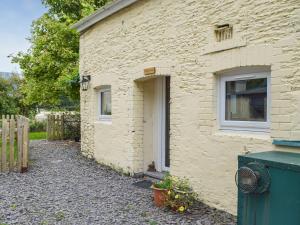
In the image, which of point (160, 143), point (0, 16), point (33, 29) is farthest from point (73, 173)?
point (0, 16)

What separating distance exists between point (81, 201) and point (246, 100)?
3.23m

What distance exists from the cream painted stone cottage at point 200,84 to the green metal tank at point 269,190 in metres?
1.09

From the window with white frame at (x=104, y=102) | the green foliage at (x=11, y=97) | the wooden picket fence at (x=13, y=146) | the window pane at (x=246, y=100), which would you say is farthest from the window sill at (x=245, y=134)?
the green foliage at (x=11, y=97)

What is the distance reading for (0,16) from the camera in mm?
15953

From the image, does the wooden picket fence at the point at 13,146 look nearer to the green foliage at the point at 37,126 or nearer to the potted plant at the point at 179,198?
the potted plant at the point at 179,198

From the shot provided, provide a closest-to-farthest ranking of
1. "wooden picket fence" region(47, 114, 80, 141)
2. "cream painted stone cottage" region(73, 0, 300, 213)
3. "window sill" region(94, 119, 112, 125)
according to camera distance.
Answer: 1. "cream painted stone cottage" region(73, 0, 300, 213)
2. "window sill" region(94, 119, 112, 125)
3. "wooden picket fence" region(47, 114, 80, 141)

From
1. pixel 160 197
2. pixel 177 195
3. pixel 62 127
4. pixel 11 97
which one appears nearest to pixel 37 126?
pixel 11 97

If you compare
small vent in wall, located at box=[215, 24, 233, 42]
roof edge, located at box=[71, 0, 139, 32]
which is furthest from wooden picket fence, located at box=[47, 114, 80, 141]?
small vent in wall, located at box=[215, 24, 233, 42]

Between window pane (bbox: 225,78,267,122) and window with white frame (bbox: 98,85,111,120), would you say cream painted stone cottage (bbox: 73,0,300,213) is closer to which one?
window pane (bbox: 225,78,267,122)

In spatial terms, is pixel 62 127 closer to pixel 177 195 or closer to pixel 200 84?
pixel 200 84

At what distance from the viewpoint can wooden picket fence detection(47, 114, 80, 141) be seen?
1415 centimetres

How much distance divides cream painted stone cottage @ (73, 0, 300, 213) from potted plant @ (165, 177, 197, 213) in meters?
0.32

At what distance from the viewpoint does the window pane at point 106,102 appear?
347 inches

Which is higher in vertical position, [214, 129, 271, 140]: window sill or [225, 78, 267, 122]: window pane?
[225, 78, 267, 122]: window pane
